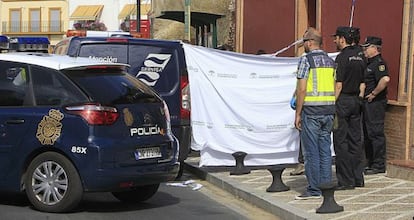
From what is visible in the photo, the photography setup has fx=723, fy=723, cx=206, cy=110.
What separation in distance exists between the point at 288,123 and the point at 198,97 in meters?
1.52

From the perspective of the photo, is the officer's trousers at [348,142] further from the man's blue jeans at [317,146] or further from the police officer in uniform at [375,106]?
the police officer in uniform at [375,106]

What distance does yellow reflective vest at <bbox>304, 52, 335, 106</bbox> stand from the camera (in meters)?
8.66

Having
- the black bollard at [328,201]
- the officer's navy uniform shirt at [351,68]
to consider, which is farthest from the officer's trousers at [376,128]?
the black bollard at [328,201]

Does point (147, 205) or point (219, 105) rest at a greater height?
point (219, 105)

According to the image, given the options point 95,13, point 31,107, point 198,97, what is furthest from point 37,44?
point 95,13

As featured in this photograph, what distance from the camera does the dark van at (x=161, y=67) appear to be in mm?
10711

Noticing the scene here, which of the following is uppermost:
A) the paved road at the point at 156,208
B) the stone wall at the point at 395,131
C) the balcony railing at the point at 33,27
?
the balcony railing at the point at 33,27

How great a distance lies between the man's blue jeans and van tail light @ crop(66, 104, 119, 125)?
232 cm

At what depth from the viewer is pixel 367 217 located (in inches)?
304

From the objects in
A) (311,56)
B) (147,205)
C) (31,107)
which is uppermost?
(311,56)

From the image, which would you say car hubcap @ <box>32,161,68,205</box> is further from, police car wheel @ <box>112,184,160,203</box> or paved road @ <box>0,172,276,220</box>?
police car wheel @ <box>112,184,160,203</box>

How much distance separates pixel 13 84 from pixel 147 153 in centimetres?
183

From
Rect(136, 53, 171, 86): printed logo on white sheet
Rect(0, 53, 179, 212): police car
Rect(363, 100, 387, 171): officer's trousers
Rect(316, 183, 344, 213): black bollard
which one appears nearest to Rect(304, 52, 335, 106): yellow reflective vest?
Rect(316, 183, 344, 213): black bollard

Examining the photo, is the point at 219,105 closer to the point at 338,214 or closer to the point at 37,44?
the point at 338,214
